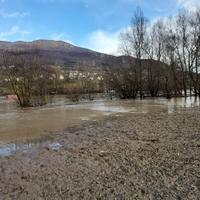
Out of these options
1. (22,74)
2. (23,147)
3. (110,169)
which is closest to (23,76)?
(22,74)

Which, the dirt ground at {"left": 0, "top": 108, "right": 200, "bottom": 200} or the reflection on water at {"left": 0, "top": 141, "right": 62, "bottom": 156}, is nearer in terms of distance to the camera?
the dirt ground at {"left": 0, "top": 108, "right": 200, "bottom": 200}

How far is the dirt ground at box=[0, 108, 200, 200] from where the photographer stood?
509 centimetres

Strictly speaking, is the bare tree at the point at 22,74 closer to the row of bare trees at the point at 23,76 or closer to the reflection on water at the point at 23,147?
the row of bare trees at the point at 23,76

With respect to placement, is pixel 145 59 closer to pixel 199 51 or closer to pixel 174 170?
pixel 199 51

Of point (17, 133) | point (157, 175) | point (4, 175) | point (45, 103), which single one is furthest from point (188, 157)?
point (45, 103)

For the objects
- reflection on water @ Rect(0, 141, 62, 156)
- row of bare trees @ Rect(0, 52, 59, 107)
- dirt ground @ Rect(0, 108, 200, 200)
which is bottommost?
reflection on water @ Rect(0, 141, 62, 156)

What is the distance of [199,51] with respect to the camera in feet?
135

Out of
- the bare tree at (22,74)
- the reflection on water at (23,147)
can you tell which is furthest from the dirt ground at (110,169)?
the bare tree at (22,74)

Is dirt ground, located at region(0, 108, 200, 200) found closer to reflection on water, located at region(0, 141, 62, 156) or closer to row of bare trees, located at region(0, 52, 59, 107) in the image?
reflection on water, located at region(0, 141, 62, 156)

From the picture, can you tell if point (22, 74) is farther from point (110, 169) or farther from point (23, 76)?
point (110, 169)

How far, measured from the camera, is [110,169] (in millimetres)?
6367

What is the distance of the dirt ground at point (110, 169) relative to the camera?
16.7ft

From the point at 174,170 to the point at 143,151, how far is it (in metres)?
1.78

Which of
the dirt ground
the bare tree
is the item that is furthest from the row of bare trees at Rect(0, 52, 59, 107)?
the dirt ground
